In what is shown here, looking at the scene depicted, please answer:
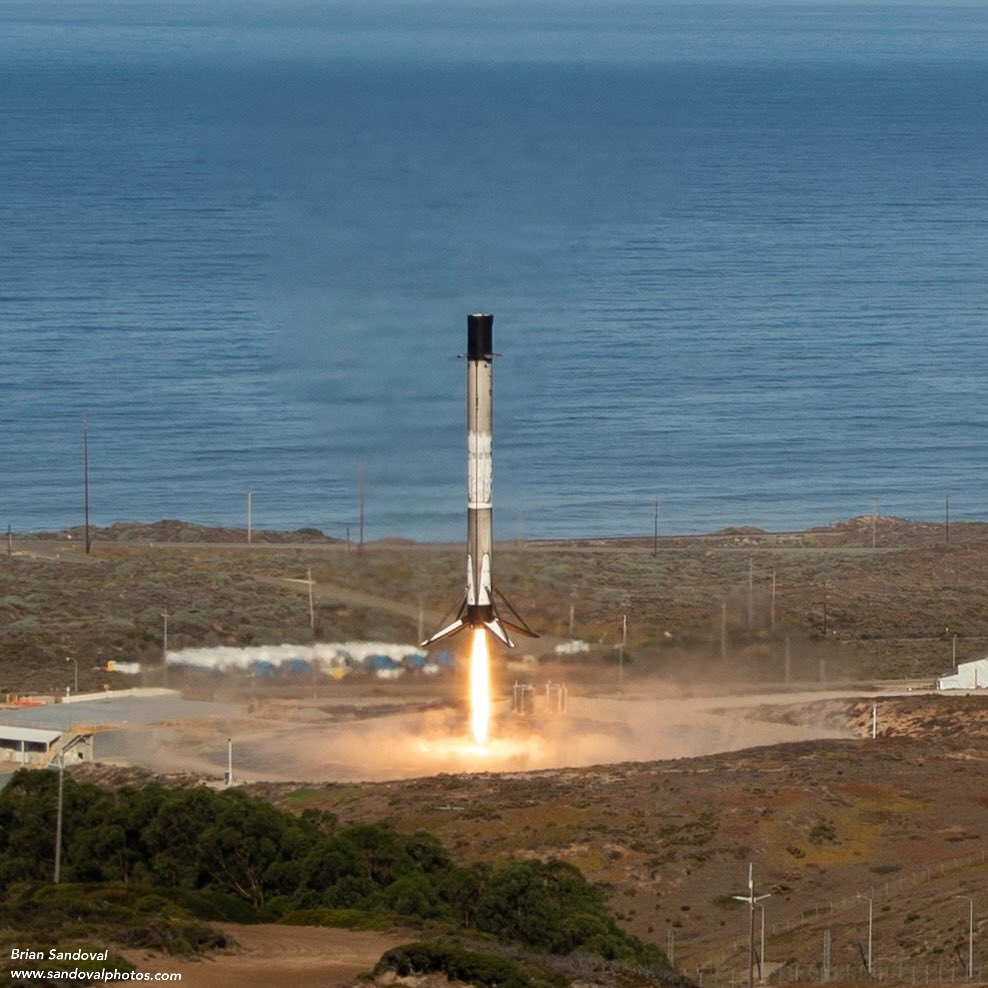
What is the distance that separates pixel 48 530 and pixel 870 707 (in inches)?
2162

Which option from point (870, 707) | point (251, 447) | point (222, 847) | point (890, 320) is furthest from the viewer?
point (890, 320)

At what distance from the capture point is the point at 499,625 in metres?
76.3

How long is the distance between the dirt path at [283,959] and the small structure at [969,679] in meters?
44.7

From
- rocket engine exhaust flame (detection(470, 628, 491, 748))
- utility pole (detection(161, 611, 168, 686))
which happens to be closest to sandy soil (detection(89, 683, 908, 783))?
rocket engine exhaust flame (detection(470, 628, 491, 748))

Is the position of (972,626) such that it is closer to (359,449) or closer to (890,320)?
(359,449)

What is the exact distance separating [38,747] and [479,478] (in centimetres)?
1708

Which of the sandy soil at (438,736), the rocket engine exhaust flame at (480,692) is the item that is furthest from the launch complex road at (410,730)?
the rocket engine exhaust flame at (480,692)

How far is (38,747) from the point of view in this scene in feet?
258

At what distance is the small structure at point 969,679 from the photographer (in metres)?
91.4

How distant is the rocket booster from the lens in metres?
71.6

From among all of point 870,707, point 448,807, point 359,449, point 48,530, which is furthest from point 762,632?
point 48,530

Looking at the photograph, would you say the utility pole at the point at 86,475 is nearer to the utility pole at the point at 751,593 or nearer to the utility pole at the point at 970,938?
the utility pole at the point at 751,593

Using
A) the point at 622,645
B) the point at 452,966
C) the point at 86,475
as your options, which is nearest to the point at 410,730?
the point at 622,645

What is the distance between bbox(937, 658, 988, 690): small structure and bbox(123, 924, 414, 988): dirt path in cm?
4475
